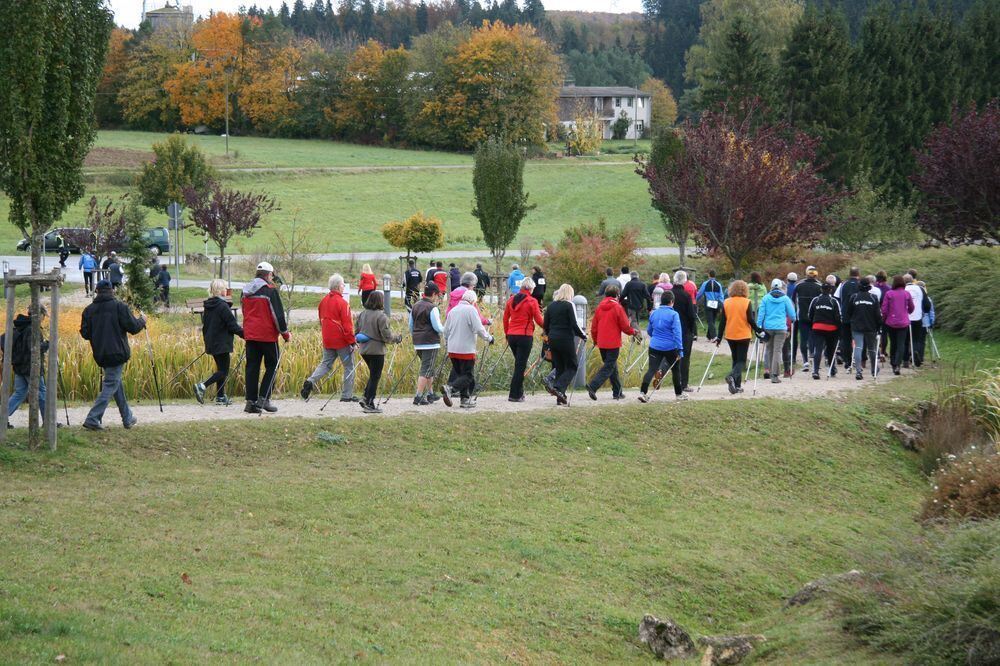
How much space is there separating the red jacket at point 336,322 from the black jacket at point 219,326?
1.14 m

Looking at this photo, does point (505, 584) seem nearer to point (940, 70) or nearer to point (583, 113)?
point (940, 70)

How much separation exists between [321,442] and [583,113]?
305 feet

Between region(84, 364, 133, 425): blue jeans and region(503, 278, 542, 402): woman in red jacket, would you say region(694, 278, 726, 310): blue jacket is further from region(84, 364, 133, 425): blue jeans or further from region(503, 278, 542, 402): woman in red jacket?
region(84, 364, 133, 425): blue jeans

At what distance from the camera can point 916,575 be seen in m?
8.00

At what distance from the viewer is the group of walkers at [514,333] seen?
1349 cm

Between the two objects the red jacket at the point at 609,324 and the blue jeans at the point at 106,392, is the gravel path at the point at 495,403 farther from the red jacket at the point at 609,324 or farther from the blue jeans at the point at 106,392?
the red jacket at the point at 609,324

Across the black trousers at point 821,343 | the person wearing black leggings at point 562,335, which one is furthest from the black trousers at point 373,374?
the black trousers at point 821,343

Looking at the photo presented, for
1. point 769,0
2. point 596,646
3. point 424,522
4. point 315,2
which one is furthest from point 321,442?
point 315,2

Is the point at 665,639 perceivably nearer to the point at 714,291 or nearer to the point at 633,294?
the point at 633,294

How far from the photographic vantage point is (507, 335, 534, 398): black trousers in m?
15.4

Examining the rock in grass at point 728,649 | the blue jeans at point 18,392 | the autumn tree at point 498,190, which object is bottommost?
the rock in grass at point 728,649

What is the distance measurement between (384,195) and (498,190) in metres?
34.3

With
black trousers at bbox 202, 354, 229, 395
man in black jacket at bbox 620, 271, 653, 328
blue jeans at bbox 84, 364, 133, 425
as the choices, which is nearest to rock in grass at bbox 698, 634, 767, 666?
blue jeans at bbox 84, 364, 133, 425

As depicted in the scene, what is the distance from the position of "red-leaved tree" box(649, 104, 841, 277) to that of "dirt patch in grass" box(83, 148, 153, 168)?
45489 millimetres
